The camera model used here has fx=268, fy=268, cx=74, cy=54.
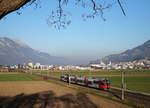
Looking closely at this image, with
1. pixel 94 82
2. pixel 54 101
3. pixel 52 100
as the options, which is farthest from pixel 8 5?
pixel 94 82

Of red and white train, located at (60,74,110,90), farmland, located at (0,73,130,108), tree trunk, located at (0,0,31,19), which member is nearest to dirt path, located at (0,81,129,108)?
farmland, located at (0,73,130,108)

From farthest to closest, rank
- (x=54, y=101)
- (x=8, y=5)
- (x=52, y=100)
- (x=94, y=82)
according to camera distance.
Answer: (x=94, y=82) → (x=52, y=100) → (x=54, y=101) → (x=8, y=5)

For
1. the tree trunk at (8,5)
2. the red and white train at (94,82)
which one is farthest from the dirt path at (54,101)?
the tree trunk at (8,5)

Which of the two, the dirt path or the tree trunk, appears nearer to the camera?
the tree trunk

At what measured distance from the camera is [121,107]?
24625 millimetres

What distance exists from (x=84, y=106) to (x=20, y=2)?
21.3 metres

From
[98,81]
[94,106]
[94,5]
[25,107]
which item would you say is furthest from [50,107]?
[98,81]

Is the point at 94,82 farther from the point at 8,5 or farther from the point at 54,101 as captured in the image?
the point at 8,5

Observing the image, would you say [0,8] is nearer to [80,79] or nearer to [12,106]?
[12,106]

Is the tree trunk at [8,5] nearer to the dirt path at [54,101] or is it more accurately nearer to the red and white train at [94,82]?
the dirt path at [54,101]

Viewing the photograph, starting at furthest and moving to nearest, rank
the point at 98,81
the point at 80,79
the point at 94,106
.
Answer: the point at 80,79, the point at 98,81, the point at 94,106

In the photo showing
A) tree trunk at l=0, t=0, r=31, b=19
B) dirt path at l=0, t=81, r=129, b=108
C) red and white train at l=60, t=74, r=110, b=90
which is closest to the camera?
tree trunk at l=0, t=0, r=31, b=19

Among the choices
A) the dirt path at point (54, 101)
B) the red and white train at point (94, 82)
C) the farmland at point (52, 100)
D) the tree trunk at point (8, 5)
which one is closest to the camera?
the tree trunk at point (8, 5)

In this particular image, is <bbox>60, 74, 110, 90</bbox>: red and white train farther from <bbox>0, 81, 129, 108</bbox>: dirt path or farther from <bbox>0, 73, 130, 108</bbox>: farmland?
<bbox>0, 81, 129, 108</bbox>: dirt path
